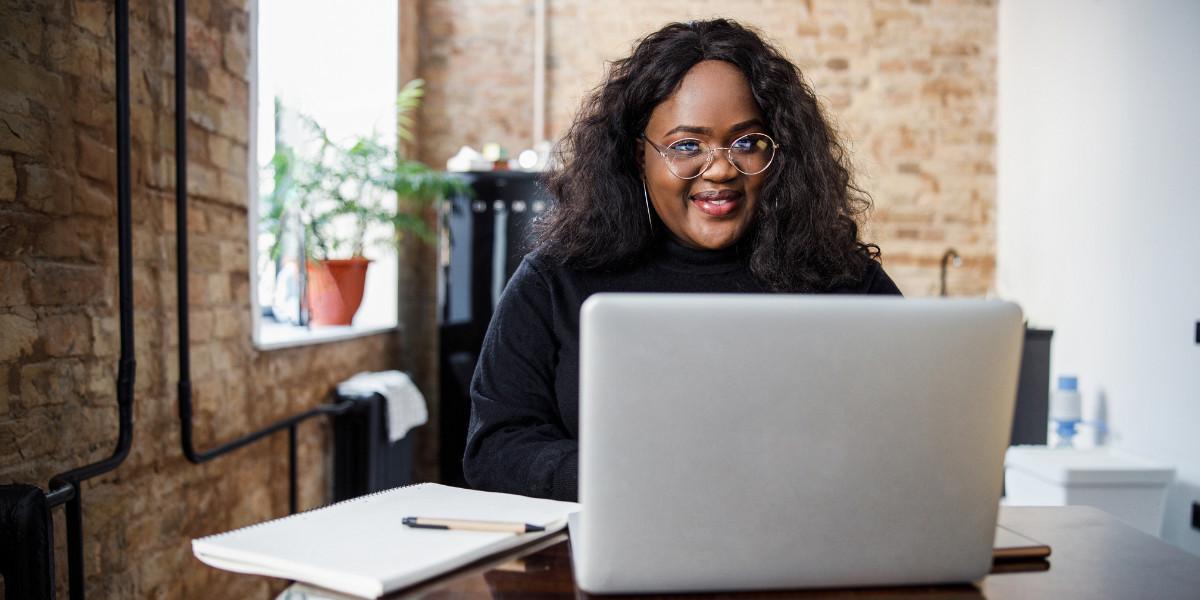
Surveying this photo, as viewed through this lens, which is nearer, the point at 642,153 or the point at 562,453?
the point at 562,453

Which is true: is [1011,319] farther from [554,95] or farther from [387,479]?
[554,95]

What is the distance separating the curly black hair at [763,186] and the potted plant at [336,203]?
1809 mm

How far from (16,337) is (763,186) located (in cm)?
136

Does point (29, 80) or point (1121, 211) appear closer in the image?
point (29, 80)

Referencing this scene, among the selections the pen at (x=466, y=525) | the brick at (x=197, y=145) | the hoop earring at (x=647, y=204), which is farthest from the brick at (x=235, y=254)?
the pen at (x=466, y=525)

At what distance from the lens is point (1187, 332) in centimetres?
285

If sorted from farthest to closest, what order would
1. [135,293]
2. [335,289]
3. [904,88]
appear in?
[904,88], [335,289], [135,293]

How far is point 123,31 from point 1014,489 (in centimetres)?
Answer: 286

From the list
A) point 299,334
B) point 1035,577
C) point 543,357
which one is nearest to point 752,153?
point 543,357

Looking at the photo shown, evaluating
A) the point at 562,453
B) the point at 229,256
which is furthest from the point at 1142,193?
the point at 229,256

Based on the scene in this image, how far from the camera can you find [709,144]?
5.55 ft

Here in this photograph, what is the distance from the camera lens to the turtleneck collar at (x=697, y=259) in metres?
1.77

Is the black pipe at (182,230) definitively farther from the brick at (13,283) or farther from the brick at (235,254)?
the brick at (13,283)

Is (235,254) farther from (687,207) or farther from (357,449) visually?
(687,207)
